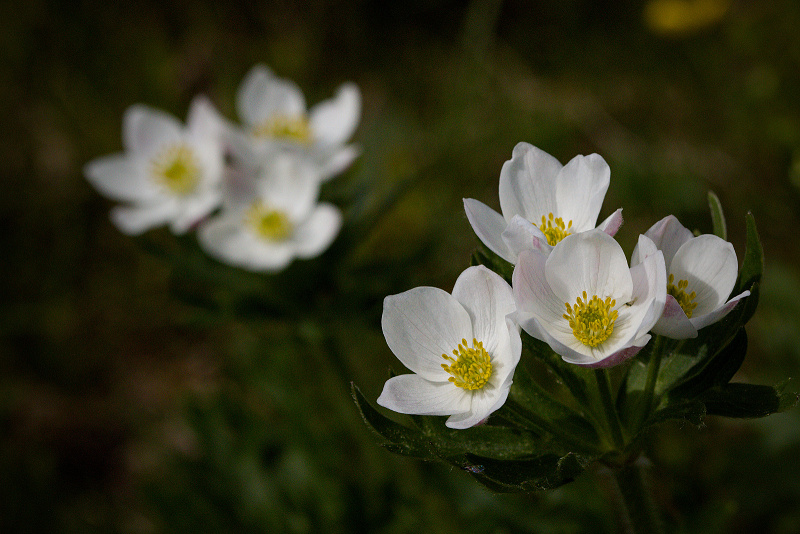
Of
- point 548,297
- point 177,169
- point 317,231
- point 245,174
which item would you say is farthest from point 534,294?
point 177,169

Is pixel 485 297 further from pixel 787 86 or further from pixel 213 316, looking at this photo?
pixel 787 86

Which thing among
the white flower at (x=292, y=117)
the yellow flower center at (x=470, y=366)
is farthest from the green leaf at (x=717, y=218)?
the white flower at (x=292, y=117)

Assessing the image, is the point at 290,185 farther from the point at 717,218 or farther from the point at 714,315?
the point at 714,315

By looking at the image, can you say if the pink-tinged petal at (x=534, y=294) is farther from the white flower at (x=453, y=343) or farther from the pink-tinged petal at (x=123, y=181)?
the pink-tinged petal at (x=123, y=181)

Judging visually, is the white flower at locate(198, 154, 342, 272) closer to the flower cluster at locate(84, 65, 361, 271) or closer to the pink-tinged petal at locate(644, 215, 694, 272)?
the flower cluster at locate(84, 65, 361, 271)

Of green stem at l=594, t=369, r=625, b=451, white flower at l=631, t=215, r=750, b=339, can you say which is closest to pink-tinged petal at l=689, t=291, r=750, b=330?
white flower at l=631, t=215, r=750, b=339

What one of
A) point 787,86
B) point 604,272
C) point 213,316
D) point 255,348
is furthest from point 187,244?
point 787,86

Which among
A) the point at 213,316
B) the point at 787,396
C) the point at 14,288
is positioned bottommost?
the point at 14,288
